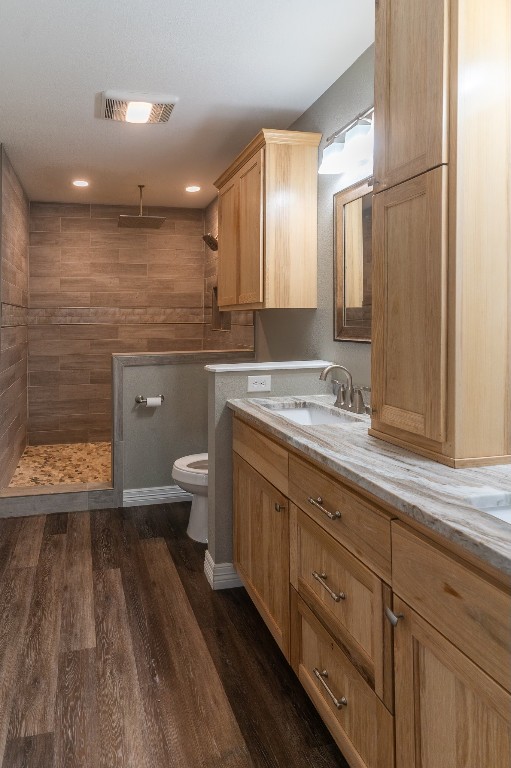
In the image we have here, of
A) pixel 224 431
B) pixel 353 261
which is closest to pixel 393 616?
pixel 224 431

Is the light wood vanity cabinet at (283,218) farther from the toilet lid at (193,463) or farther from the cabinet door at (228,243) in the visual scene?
the toilet lid at (193,463)

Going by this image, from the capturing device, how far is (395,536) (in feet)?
4.25

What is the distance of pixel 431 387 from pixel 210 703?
4.07 feet

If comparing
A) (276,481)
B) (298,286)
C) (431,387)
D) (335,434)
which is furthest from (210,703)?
(298,286)

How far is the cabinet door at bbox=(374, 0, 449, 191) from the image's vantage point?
58.8 inches

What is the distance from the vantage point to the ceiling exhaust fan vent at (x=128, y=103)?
3.20m

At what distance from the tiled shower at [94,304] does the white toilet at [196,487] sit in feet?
7.85

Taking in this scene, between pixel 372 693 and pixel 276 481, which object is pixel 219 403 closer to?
pixel 276 481

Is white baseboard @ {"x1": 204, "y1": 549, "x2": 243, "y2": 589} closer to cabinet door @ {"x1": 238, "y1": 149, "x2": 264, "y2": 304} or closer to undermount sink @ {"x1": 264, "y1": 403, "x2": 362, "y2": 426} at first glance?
undermount sink @ {"x1": 264, "y1": 403, "x2": 362, "y2": 426}

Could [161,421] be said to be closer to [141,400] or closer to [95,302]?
[141,400]

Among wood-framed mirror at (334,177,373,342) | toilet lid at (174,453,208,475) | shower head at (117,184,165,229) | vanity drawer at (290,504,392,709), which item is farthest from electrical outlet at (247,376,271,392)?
shower head at (117,184,165,229)

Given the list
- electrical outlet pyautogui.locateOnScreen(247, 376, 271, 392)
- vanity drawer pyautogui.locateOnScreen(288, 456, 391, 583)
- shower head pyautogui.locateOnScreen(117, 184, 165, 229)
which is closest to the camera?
vanity drawer pyautogui.locateOnScreen(288, 456, 391, 583)

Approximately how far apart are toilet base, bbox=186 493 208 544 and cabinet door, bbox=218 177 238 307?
1.19 m

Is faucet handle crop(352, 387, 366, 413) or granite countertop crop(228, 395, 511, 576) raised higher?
faucet handle crop(352, 387, 366, 413)
